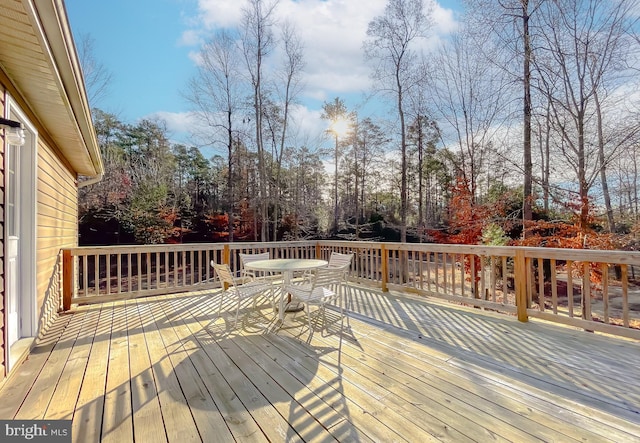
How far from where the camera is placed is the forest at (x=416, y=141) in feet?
20.0

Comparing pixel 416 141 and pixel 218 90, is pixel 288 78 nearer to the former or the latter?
pixel 218 90

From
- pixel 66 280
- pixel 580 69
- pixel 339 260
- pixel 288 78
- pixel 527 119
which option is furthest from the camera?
pixel 288 78

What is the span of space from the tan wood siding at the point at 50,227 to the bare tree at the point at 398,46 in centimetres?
934

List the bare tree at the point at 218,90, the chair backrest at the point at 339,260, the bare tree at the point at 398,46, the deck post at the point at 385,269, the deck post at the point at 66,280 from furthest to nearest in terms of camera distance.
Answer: the bare tree at the point at 218,90
the bare tree at the point at 398,46
the deck post at the point at 385,269
the chair backrest at the point at 339,260
the deck post at the point at 66,280

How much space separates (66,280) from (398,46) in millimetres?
11256

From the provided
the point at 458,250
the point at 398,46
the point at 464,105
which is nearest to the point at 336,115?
the point at 398,46

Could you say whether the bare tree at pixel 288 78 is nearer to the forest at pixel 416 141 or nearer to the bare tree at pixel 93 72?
the forest at pixel 416 141

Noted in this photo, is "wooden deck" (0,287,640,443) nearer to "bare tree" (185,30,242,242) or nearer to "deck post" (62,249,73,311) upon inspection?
"deck post" (62,249,73,311)

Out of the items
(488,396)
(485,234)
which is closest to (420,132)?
(485,234)

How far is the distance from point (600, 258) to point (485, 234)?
247 inches

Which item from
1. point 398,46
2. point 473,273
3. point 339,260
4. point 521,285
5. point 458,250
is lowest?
point 473,273

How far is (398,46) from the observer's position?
34.1 feet

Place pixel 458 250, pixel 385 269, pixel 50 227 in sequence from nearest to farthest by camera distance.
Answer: pixel 50 227
pixel 458 250
pixel 385 269

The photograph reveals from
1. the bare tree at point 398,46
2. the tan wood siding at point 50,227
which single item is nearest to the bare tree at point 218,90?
the bare tree at point 398,46
